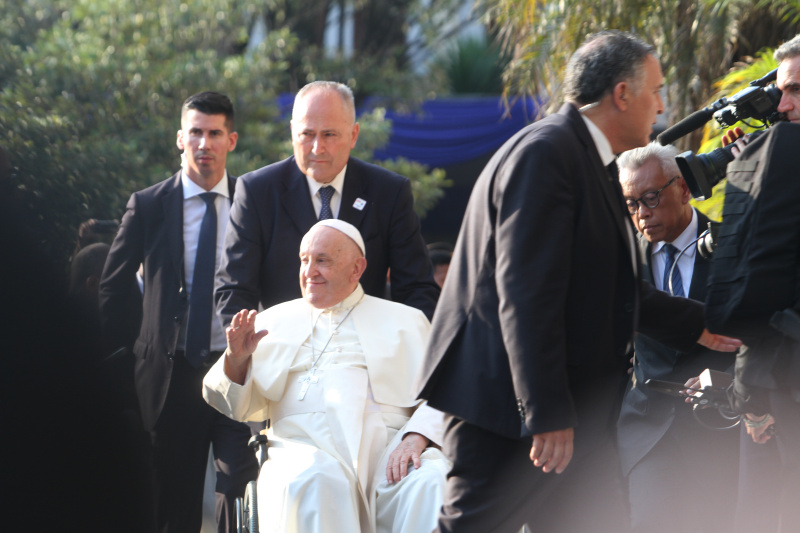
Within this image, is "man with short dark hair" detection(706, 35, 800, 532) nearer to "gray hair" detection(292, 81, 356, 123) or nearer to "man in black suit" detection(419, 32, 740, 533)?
"man in black suit" detection(419, 32, 740, 533)

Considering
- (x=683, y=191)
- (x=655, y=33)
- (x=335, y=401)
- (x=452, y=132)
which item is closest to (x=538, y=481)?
(x=335, y=401)

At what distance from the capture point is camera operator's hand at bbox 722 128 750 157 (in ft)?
11.8


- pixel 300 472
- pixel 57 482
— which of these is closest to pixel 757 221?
pixel 300 472

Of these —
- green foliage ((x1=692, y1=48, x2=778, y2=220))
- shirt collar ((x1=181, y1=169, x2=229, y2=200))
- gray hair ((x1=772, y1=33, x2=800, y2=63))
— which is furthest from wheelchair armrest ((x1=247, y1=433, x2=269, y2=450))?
green foliage ((x1=692, y1=48, x2=778, y2=220))

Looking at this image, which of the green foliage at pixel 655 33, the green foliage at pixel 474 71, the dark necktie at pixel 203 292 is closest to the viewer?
the dark necktie at pixel 203 292

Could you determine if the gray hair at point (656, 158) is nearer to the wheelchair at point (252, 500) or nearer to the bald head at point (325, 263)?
the bald head at point (325, 263)

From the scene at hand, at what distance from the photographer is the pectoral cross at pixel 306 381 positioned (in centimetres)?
431

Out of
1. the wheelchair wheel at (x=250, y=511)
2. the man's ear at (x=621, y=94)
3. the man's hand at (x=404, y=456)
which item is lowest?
the wheelchair wheel at (x=250, y=511)

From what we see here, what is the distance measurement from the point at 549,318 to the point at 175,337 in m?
2.70

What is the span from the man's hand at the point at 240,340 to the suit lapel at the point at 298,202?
857 mm

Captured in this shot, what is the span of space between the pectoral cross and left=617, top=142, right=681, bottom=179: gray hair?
1581 millimetres

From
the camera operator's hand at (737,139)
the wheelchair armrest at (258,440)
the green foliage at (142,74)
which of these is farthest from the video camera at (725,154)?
the green foliage at (142,74)

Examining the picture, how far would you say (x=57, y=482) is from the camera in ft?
12.7

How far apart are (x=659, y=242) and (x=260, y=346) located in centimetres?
176
